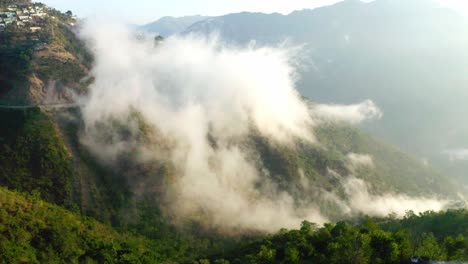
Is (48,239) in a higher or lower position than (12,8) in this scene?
lower

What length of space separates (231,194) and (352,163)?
7134 cm

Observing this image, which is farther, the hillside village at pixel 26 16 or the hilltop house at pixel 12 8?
the hilltop house at pixel 12 8

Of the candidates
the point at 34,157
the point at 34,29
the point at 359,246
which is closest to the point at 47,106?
the point at 34,157

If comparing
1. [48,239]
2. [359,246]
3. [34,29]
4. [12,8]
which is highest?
[12,8]

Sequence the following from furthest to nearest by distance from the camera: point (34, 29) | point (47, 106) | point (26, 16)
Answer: point (26, 16), point (34, 29), point (47, 106)

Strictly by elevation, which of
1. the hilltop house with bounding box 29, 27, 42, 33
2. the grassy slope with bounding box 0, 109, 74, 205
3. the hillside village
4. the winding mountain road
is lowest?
the grassy slope with bounding box 0, 109, 74, 205

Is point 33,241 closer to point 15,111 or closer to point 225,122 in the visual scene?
point 15,111

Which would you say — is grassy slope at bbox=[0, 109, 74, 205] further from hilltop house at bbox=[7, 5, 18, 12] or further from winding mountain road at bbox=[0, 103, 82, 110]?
hilltop house at bbox=[7, 5, 18, 12]

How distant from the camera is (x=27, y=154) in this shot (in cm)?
12075

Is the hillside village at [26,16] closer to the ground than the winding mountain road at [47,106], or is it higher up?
higher up

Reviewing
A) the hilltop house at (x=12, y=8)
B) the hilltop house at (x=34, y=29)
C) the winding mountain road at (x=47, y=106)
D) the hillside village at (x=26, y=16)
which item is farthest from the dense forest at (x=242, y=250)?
the hilltop house at (x=12, y=8)

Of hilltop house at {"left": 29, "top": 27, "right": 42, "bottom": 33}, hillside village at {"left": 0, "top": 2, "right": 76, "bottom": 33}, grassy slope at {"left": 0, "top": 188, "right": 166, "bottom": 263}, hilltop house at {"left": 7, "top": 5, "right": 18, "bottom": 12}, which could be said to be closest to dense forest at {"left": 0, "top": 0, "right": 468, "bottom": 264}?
grassy slope at {"left": 0, "top": 188, "right": 166, "bottom": 263}

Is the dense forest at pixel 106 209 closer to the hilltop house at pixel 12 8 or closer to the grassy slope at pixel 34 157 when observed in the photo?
the grassy slope at pixel 34 157

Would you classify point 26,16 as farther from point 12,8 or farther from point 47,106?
point 47,106
